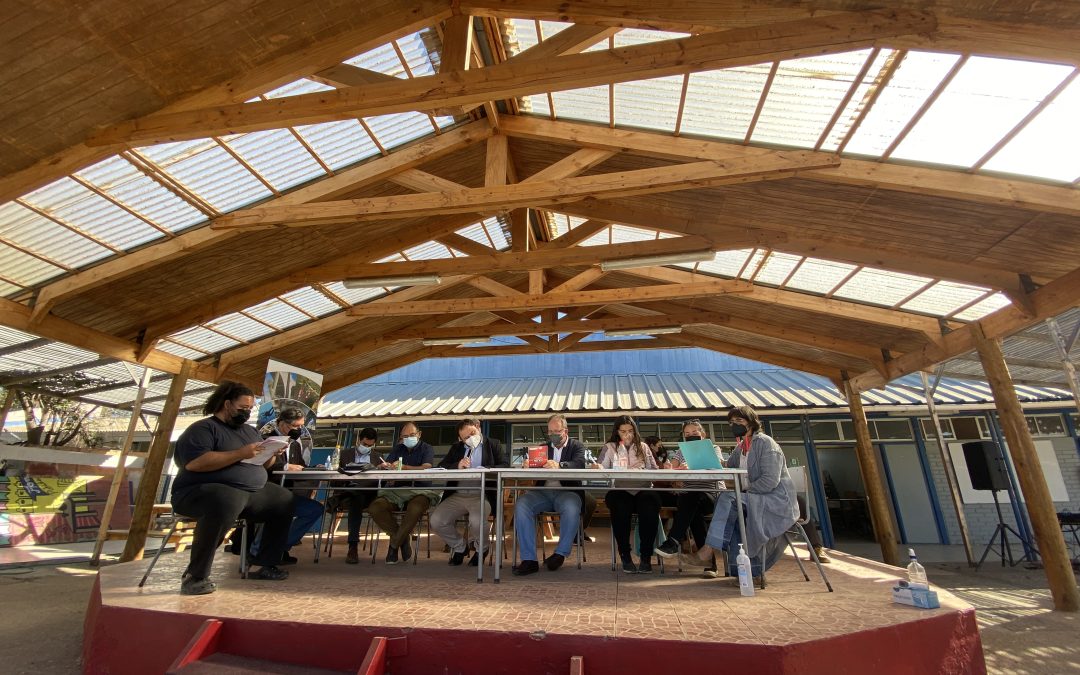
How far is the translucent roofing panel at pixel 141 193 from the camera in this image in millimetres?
4814

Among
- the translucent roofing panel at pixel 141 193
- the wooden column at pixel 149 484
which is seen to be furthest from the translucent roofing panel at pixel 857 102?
the wooden column at pixel 149 484

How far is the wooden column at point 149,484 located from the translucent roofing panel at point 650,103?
8.01 m

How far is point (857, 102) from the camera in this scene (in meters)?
4.21

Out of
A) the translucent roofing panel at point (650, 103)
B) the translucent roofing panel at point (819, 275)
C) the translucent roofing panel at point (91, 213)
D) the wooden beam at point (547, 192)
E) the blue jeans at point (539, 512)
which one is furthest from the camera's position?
the translucent roofing panel at point (819, 275)

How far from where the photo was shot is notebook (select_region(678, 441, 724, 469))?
3.58 m

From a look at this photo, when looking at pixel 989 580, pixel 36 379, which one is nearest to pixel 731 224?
pixel 989 580

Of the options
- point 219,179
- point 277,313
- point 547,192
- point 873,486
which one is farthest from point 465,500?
point 873,486

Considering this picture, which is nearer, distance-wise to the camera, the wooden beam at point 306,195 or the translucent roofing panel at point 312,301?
the wooden beam at point 306,195

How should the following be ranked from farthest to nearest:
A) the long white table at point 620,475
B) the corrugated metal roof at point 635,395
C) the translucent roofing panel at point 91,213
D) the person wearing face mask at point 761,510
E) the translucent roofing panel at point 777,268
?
the corrugated metal roof at point 635,395 < the translucent roofing panel at point 777,268 < the translucent roofing panel at point 91,213 < the person wearing face mask at point 761,510 < the long white table at point 620,475

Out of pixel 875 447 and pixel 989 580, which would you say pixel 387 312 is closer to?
pixel 989 580

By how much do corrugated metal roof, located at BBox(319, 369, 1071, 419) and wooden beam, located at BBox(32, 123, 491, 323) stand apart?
6060mm

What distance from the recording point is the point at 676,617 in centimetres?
247

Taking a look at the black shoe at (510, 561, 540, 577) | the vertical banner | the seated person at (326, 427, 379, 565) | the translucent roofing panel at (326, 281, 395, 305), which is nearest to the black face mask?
the seated person at (326, 427, 379, 565)

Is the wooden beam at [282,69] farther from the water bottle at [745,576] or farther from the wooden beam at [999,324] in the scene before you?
the wooden beam at [999,324]
